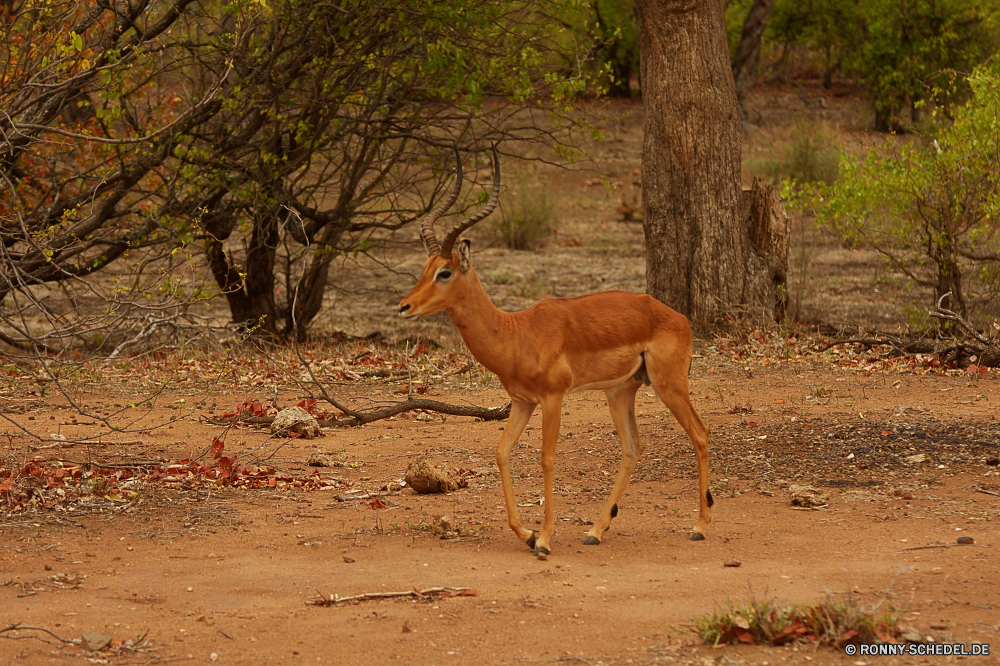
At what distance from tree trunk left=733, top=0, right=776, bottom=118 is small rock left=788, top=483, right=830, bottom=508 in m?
23.9

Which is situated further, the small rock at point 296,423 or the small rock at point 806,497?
the small rock at point 296,423

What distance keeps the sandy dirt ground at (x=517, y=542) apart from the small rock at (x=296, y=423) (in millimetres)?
148

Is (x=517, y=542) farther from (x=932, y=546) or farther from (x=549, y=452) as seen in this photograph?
(x=932, y=546)

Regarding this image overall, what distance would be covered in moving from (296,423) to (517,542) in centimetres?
343

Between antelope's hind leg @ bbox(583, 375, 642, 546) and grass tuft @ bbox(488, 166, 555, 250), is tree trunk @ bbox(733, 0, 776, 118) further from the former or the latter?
antelope's hind leg @ bbox(583, 375, 642, 546)

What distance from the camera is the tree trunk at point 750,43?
102 feet

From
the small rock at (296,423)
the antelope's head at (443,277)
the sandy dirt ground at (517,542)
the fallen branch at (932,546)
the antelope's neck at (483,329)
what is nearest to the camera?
the sandy dirt ground at (517,542)

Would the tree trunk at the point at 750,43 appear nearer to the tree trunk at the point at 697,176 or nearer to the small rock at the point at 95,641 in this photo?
the tree trunk at the point at 697,176

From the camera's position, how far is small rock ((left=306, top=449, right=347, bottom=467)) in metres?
8.62

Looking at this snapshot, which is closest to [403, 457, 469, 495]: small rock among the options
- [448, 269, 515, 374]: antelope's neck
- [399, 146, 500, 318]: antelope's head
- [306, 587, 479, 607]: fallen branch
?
[448, 269, 515, 374]: antelope's neck

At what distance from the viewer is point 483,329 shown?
255 inches

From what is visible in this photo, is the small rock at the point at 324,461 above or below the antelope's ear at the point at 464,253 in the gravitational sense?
below

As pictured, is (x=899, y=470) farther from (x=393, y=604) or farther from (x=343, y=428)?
(x=343, y=428)

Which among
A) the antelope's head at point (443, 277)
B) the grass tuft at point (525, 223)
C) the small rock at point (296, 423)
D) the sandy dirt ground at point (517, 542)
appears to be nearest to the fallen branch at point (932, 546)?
the sandy dirt ground at point (517, 542)
